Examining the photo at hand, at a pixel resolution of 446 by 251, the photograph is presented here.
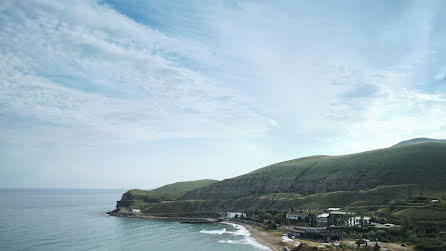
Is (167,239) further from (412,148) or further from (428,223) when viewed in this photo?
(412,148)

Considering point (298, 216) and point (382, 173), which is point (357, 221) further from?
point (382, 173)

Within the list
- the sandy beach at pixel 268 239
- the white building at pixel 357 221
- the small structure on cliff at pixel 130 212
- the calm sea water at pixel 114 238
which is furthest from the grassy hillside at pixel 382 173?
the small structure on cliff at pixel 130 212

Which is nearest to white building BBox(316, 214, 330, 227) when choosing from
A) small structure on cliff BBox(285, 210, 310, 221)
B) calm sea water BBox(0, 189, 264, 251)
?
small structure on cliff BBox(285, 210, 310, 221)

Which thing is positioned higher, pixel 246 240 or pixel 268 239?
pixel 268 239

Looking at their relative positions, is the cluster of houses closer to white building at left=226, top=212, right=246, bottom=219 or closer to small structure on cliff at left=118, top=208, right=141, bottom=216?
white building at left=226, top=212, right=246, bottom=219

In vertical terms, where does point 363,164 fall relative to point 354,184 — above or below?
above

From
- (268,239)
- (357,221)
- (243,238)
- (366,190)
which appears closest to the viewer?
(268,239)

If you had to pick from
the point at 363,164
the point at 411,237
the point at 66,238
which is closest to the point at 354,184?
the point at 363,164

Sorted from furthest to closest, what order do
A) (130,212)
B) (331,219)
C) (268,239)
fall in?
(130,212), (331,219), (268,239)

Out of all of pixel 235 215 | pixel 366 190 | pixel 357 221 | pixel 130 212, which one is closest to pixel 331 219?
pixel 357 221
